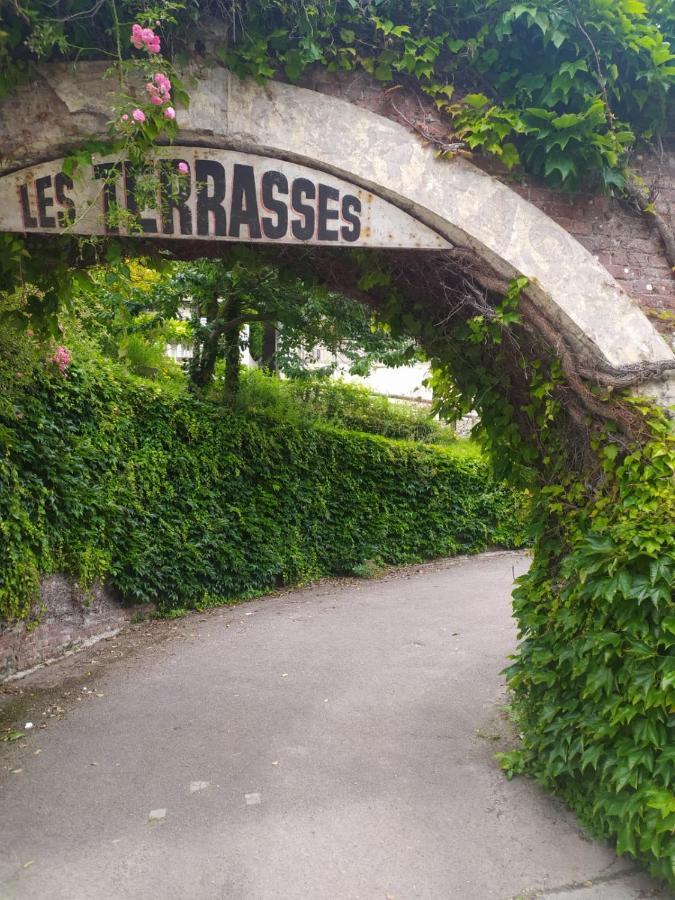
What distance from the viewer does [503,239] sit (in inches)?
163

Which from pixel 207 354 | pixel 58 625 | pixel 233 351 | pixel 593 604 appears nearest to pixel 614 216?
pixel 593 604

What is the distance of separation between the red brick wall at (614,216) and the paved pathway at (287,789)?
3371 millimetres

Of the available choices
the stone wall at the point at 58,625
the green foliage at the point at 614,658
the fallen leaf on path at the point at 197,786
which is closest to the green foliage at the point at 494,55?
the green foliage at the point at 614,658

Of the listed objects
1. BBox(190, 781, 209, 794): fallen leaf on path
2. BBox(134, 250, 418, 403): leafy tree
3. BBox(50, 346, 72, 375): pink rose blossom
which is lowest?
BBox(190, 781, 209, 794): fallen leaf on path

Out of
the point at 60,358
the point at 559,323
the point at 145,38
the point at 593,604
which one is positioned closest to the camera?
the point at 145,38

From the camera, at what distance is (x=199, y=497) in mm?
9688

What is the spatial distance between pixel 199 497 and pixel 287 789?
17.6 ft

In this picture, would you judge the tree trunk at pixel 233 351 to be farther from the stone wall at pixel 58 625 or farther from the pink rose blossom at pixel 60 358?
the pink rose blossom at pixel 60 358

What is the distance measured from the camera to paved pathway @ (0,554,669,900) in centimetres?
392

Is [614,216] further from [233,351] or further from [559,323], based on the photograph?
[233,351]

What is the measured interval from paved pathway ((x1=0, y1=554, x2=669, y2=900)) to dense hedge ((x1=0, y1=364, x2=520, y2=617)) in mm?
1312

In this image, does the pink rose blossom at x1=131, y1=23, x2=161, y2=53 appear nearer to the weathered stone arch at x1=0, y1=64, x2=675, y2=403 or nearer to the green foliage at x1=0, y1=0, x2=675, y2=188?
the green foliage at x1=0, y1=0, x2=675, y2=188

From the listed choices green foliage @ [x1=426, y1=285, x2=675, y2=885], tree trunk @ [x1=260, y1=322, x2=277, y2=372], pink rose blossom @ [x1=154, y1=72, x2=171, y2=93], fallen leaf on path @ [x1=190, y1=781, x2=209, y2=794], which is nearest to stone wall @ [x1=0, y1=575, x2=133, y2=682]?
fallen leaf on path @ [x1=190, y1=781, x2=209, y2=794]

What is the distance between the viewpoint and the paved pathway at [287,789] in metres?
3.92
